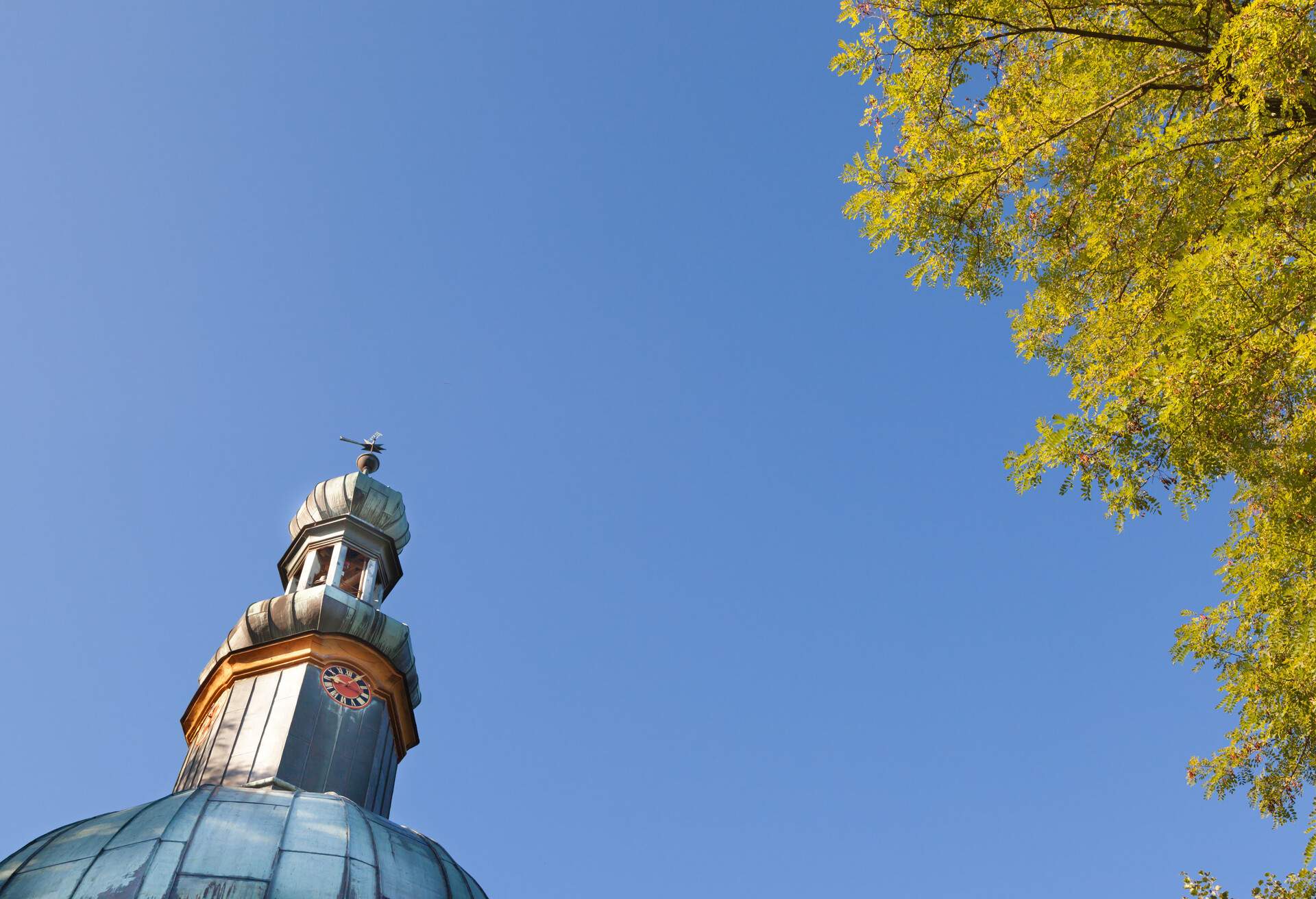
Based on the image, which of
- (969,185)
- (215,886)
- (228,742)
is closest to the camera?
(969,185)

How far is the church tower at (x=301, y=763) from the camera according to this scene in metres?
12.7

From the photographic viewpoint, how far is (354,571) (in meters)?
22.2

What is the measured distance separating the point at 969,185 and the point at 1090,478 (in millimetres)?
2277

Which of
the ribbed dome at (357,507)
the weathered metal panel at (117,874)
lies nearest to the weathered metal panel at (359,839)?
the weathered metal panel at (117,874)

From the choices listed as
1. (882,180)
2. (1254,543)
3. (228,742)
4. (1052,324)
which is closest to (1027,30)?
(882,180)

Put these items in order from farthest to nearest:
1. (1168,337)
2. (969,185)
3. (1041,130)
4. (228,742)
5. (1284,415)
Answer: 1. (228,742)
2. (969,185)
3. (1041,130)
4. (1284,415)
5. (1168,337)

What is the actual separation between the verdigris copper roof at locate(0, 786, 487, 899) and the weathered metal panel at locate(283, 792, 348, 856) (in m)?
0.02

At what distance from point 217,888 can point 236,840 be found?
1.02 m

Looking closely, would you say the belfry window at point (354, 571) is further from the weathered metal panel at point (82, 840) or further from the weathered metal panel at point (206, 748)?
the weathered metal panel at point (82, 840)

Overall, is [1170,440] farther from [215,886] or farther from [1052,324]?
[215,886]

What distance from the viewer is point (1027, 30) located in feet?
25.5

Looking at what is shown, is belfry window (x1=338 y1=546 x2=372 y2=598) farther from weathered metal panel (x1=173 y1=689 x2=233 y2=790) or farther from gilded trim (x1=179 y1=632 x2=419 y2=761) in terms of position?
weathered metal panel (x1=173 y1=689 x2=233 y2=790)

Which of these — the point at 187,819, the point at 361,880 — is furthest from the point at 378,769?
the point at 361,880

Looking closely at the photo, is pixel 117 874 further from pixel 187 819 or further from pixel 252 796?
pixel 252 796
